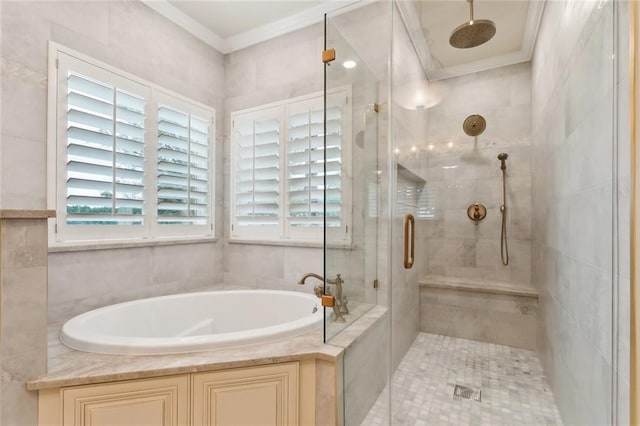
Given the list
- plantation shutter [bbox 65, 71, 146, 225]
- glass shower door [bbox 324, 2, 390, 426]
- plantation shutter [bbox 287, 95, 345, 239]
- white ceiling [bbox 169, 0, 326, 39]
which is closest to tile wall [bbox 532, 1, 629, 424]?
glass shower door [bbox 324, 2, 390, 426]

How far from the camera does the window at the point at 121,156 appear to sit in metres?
1.76

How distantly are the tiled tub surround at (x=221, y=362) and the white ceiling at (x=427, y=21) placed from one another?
196 cm

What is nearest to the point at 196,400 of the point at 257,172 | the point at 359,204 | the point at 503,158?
the point at 359,204

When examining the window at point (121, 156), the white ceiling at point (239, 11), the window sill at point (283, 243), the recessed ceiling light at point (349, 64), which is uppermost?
the white ceiling at point (239, 11)

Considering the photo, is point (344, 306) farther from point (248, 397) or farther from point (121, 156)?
point (121, 156)

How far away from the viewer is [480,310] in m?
2.11

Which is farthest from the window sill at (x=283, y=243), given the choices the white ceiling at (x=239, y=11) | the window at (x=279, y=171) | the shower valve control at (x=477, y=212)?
the white ceiling at (x=239, y=11)

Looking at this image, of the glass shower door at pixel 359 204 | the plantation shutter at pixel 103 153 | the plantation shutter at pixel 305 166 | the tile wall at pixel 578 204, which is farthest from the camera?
the plantation shutter at pixel 305 166

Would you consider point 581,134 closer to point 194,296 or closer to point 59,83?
point 194,296

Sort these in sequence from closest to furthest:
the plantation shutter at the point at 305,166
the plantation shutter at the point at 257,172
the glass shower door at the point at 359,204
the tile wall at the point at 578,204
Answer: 1. the tile wall at the point at 578,204
2. the glass shower door at the point at 359,204
3. the plantation shutter at the point at 305,166
4. the plantation shutter at the point at 257,172

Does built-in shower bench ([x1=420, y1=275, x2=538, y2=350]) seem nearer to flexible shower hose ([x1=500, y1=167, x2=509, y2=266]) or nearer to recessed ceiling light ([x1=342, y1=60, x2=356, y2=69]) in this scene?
flexible shower hose ([x1=500, y1=167, x2=509, y2=266])

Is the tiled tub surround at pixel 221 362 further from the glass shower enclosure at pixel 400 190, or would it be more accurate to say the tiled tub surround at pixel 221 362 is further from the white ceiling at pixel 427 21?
the white ceiling at pixel 427 21

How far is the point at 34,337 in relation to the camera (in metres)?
1.13

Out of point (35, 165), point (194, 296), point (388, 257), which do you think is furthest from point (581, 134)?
point (35, 165)
